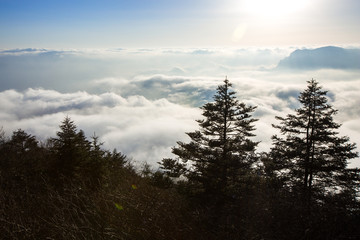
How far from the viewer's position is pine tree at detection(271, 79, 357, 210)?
15867 mm

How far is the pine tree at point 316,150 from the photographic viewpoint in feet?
52.1

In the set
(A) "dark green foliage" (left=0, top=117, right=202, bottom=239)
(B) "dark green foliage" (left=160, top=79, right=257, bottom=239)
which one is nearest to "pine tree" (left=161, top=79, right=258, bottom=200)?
(B) "dark green foliage" (left=160, top=79, right=257, bottom=239)

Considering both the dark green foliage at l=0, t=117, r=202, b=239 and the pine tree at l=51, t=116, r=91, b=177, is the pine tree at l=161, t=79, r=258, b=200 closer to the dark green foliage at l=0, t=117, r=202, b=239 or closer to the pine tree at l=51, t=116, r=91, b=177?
the pine tree at l=51, t=116, r=91, b=177

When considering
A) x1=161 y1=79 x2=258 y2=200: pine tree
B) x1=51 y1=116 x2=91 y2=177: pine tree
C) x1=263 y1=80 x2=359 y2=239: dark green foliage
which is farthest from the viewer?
x1=263 y1=80 x2=359 y2=239: dark green foliage

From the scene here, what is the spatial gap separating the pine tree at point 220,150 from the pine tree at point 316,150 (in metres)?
3.41

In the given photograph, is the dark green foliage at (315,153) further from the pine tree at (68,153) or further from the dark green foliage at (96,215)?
the pine tree at (68,153)

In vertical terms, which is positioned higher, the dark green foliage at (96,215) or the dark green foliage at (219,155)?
the dark green foliage at (219,155)

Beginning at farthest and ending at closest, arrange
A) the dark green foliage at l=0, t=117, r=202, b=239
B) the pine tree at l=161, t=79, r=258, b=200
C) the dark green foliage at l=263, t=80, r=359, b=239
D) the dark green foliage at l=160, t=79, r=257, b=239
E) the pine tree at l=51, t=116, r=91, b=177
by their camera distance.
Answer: the dark green foliage at l=263, t=80, r=359, b=239 < the pine tree at l=161, t=79, r=258, b=200 < the dark green foliage at l=160, t=79, r=257, b=239 < the pine tree at l=51, t=116, r=91, b=177 < the dark green foliage at l=0, t=117, r=202, b=239

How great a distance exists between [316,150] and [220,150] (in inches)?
280

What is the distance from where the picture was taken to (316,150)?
16.3 metres

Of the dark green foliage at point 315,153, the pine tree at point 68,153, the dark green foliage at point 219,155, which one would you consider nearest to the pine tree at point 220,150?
the dark green foliage at point 219,155

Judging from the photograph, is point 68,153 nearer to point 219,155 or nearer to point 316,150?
point 219,155

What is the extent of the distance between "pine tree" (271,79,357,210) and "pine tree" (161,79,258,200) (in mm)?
3406

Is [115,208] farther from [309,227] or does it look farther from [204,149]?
[204,149]
